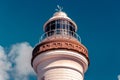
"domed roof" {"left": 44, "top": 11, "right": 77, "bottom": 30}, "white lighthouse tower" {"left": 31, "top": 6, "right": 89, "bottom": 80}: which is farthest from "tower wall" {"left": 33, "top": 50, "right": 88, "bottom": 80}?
"domed roof" {"left": 44, "top": 11, "right": 77, "bottom": 30}

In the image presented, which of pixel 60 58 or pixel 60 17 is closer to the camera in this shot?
pixel 60 58

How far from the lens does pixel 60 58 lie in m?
22.3

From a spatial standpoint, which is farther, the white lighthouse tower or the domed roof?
the domed roof

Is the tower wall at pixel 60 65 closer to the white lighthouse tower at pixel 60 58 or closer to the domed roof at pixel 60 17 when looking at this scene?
the white lighthouse tower at pixel 60 58

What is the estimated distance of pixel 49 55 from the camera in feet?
73.3

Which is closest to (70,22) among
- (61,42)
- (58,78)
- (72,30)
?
(72,30)

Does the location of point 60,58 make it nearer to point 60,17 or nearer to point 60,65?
point 60,65

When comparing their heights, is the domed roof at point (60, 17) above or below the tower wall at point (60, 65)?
above

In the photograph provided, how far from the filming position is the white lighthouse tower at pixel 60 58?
21969 mm

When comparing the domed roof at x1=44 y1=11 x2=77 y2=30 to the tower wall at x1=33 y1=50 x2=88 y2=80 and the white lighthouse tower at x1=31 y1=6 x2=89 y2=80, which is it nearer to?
the white lighthouse tower at x1=31 y1=6 x2=89 y2=80

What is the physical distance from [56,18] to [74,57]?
3.46m

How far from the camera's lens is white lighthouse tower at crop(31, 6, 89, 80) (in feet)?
72.1

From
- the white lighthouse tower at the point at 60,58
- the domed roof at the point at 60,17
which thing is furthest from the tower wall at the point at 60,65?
the domed roof at the point at 60,17

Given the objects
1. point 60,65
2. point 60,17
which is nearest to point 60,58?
point 60,65
